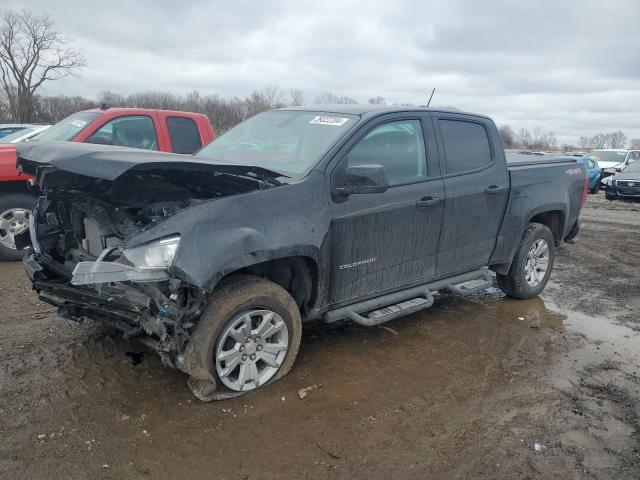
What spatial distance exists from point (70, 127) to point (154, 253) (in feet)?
16.0

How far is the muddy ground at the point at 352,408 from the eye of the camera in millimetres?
2820

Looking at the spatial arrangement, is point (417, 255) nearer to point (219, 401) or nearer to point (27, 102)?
point (219, 401)

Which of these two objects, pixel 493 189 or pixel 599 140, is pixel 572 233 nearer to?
pixel 493 189

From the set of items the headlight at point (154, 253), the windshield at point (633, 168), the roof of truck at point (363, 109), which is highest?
the roof of truck at point (363, 109)

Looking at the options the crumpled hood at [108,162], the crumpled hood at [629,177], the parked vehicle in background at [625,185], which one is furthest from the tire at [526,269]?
the crumpled hood at [629,177]

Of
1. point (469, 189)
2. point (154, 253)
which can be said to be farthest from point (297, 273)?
point (469, 189)

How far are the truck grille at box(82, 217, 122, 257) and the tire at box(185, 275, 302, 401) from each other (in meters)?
0.85

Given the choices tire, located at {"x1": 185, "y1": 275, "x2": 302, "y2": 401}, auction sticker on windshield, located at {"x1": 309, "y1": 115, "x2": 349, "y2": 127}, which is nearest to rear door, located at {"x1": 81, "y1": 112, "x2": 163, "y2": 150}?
auction sticker on windshield, located at {"x1": 309, "y1": 115, "x2": 349, "y2": 127}

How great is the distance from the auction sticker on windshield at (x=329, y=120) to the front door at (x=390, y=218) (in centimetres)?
22

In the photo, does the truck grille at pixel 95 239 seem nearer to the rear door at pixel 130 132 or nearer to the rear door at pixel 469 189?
the rear door at pixel 469 189

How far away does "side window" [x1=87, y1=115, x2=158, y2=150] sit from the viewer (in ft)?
22.0

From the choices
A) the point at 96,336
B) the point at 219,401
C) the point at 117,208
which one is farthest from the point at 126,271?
the point at 96,336

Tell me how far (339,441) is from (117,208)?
6.81 ft

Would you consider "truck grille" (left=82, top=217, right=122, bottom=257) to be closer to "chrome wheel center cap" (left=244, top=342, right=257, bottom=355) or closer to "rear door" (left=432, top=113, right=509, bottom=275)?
"chrome wheel center cap" (left=244, top=342, right=257, bottom=355)
